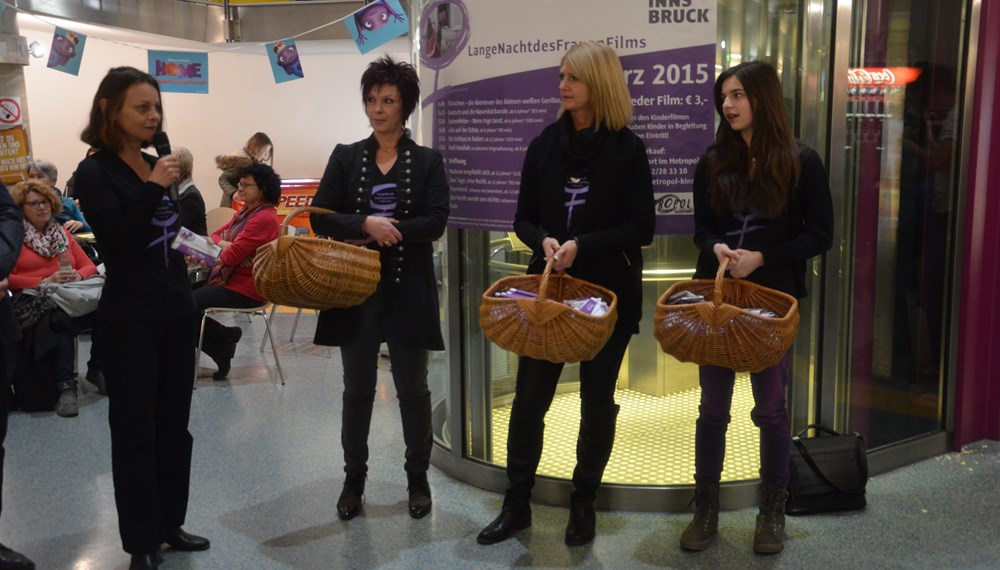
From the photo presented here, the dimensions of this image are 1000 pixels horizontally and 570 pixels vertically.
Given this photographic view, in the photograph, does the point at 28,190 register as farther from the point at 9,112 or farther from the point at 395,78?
the point at 9,112

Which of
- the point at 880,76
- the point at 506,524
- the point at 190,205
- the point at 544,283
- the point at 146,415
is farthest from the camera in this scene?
the point at 190,205

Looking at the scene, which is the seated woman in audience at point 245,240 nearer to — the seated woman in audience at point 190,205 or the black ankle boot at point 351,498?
the seated woman in audience at point 190,205

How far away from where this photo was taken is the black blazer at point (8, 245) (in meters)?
2.83

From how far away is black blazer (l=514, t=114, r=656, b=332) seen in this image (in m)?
3.08

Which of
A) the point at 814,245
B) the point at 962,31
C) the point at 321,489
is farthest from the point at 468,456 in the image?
the point at 962,31

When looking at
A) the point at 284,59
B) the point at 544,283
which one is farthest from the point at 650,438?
the point at 284,59

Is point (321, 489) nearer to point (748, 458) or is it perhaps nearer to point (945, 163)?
point (748, 458)

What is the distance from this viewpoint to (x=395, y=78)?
131 inches

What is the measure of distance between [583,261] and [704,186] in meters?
0.48

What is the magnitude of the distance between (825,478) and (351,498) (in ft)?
5.77

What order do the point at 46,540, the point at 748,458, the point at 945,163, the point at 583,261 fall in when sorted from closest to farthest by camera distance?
the point at 583,261
the point at 46,540
the point at 748,458
the point at 945,163

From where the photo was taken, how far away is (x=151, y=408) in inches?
116

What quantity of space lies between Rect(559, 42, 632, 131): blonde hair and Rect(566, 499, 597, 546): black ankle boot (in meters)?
1.30

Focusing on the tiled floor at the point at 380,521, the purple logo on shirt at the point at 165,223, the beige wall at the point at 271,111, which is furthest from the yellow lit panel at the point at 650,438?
the beige wall at the point at 271,111
